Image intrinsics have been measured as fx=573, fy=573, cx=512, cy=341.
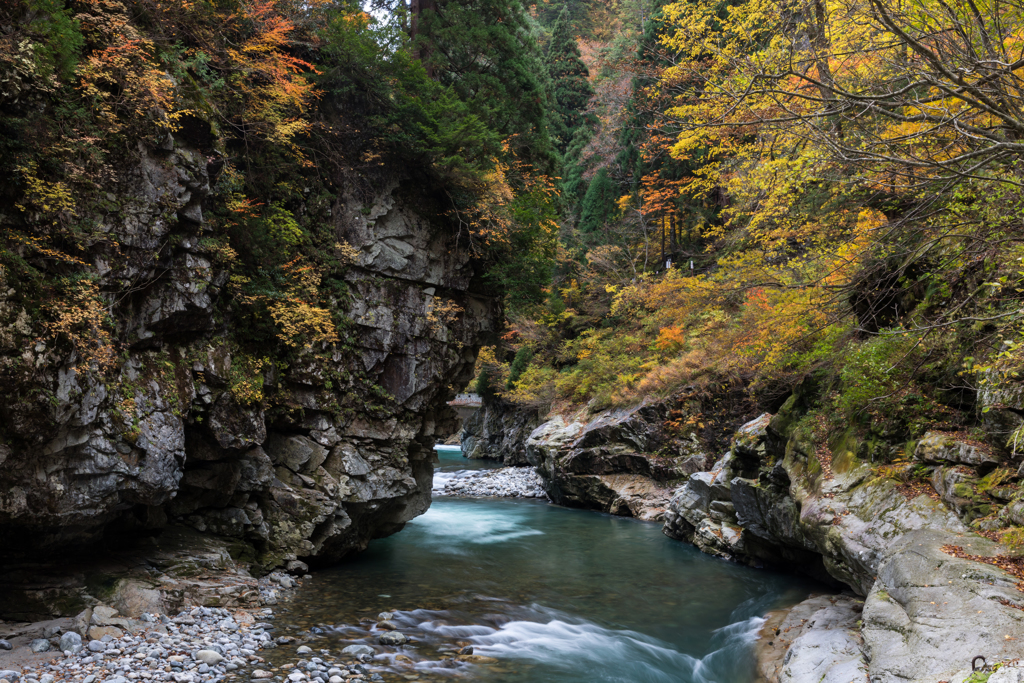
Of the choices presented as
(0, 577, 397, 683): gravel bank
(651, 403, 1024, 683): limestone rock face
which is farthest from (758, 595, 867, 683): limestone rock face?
(0, 577, 397, 683): gravel bank

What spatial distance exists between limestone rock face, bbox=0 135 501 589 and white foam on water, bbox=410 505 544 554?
160cm

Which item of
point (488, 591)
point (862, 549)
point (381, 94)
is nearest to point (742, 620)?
point (862, 549)

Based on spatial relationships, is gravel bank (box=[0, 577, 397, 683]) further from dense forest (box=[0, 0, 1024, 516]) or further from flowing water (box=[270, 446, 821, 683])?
→ dense forest (box=[0, 0, 1024, 516])

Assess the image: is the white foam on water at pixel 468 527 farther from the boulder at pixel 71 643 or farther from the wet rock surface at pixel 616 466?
the boulder at pixel 71 643

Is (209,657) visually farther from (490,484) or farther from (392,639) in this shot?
(490,484)

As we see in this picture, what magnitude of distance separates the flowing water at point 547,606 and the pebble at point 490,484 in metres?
6.96

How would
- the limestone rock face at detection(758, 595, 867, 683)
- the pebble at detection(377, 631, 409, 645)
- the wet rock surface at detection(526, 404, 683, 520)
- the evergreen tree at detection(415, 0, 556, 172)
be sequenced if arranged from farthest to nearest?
the wet rock surface at detection(526, 404, 683, 520) → the evergreen tree at detection(415, 0, 556, 172) → the pebble at detection(377, 631, 409, 645) → the limestone rock face at detection(758, 595, 867, 683)

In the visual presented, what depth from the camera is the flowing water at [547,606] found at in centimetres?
749

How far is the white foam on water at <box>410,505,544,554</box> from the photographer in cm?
1413

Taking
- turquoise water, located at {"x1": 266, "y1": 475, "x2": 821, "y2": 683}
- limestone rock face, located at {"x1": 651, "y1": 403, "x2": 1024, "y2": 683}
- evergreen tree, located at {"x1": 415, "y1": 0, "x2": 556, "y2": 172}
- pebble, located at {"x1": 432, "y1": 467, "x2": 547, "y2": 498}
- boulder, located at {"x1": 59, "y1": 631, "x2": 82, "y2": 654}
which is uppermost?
evergreen tree, located at {"x1": 415, "y1": 0, "x2": 556, "y2": 172}

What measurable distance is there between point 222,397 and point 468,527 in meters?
9.02

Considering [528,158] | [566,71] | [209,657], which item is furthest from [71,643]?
[566,71]

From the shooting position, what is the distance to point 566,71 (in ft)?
111

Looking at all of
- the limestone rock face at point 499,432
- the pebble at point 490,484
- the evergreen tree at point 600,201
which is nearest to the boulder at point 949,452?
the pebble at point 490,484
